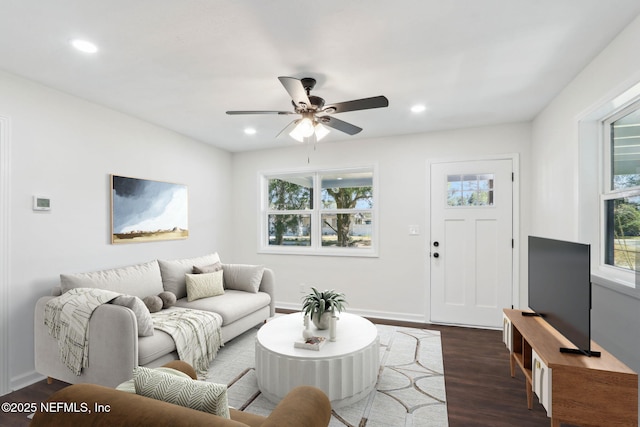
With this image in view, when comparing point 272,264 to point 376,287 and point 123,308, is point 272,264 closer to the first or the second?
point 376,287

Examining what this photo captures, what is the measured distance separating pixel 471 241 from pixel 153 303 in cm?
358

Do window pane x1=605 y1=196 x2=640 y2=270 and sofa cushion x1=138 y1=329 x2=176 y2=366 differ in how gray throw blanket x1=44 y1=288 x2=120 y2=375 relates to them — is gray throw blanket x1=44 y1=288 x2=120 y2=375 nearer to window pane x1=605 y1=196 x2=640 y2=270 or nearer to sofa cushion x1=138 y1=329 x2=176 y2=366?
sofa cushion x1=138 y1=329 x2=176 y2=366

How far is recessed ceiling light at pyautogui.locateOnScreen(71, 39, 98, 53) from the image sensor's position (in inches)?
80.7

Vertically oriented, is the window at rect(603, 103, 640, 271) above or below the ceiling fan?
below

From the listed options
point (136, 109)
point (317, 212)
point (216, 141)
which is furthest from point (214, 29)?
point (317, 212)

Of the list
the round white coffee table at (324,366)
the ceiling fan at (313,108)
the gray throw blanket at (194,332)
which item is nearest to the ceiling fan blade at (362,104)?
the ceiling fan at (313,108)

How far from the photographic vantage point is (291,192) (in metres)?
5.06

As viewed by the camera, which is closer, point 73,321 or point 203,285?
point 73,321

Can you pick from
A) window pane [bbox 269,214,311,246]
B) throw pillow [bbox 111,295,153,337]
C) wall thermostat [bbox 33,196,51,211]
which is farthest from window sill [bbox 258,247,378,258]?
wall thermostat [bbox 33,196,51,211]

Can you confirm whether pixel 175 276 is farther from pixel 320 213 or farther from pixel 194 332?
pixel 320 213

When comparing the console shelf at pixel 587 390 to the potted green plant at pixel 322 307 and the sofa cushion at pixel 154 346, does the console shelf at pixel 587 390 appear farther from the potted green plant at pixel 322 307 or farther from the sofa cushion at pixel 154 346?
the sofa cushion at pixel 154 346

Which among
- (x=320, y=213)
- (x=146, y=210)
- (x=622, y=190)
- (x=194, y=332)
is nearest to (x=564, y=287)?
(x=622, y=190)

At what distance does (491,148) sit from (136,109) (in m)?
4.01

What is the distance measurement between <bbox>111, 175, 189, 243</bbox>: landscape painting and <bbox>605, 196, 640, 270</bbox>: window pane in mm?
4294
